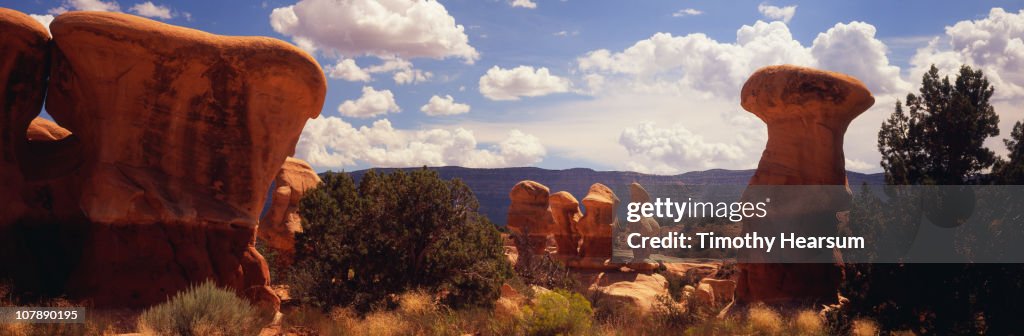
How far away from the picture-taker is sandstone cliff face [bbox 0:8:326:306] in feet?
40.7

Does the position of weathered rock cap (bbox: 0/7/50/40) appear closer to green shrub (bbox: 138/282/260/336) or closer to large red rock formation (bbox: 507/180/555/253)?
green shrub (bbox: 138/282/260/336)

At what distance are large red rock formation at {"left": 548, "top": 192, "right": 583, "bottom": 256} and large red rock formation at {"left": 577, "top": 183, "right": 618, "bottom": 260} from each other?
116 cm

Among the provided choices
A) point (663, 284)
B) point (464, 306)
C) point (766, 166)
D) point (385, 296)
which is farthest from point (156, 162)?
point (663, 284)

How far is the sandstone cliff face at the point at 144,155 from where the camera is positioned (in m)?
12.4

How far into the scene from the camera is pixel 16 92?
502 inches

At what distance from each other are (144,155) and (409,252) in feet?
21.3

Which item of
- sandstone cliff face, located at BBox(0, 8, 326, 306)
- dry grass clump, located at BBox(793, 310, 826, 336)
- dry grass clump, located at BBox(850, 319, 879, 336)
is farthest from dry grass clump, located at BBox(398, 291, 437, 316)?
dry grass clump, located at BBox(850, 319, 879, 336)

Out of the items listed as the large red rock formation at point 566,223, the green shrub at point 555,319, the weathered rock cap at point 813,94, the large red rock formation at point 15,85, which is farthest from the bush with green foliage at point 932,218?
the large red rock formation at point 566,223

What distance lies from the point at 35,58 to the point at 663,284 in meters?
26.4

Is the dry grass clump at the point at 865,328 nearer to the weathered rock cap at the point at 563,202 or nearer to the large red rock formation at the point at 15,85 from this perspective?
the large red rock formation at the point at 15,85

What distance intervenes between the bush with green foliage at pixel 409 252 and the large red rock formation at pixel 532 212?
2017 cm

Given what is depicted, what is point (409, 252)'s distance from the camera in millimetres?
16953

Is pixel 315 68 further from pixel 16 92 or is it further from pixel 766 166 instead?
pixel 766 166

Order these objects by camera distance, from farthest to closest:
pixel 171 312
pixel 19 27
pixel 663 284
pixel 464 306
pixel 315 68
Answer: pixel 663 284
pixel 464 306
pixel 315 68
pixel 19 27
pixel 171 312
